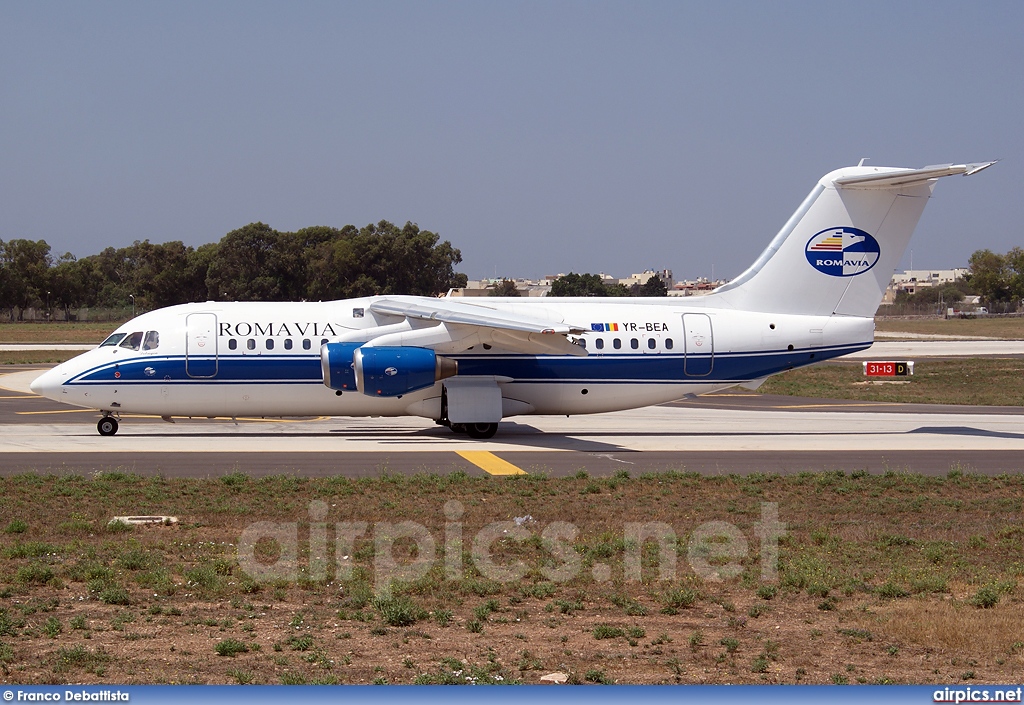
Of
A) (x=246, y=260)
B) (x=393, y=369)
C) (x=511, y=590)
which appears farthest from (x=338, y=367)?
(x=246, y=260)

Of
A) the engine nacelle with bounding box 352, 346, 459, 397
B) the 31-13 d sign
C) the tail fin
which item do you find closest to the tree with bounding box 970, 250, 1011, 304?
the 31-13 d sign

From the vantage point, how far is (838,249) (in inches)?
1135

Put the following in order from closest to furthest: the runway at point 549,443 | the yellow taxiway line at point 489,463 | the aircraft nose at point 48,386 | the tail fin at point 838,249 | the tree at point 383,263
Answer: the yellow taxiway line at point 489,463 → the runway at point 549,443 → the aircraft nose at point 48,386 → the tail fin at point 838,249 → the tree at point 383,263

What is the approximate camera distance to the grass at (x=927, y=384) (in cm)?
4141

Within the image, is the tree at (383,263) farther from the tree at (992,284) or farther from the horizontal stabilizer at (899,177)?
the tree at (992,284)

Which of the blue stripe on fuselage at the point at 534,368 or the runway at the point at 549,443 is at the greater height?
the blue stripe on fuselage at the point at 534,368

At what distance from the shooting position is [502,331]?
1061 inches

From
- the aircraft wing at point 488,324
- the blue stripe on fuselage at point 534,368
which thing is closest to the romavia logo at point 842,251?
the blue stripe on fuselage at point 534,368

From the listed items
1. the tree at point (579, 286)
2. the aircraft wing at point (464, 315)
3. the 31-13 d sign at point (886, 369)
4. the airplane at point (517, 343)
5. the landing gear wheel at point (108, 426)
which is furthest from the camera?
the tree at point (579, 286)

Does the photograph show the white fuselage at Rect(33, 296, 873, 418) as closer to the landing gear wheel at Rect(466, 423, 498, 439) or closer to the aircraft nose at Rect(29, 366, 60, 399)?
the aircraft nose at Rect(29, 366, 60, 399)

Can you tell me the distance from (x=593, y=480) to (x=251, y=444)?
31.5 feet

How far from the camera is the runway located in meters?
22.1

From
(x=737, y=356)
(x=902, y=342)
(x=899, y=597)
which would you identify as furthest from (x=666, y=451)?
(x=902, y=342)

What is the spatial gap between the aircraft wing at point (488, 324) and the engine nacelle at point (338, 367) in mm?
1769
